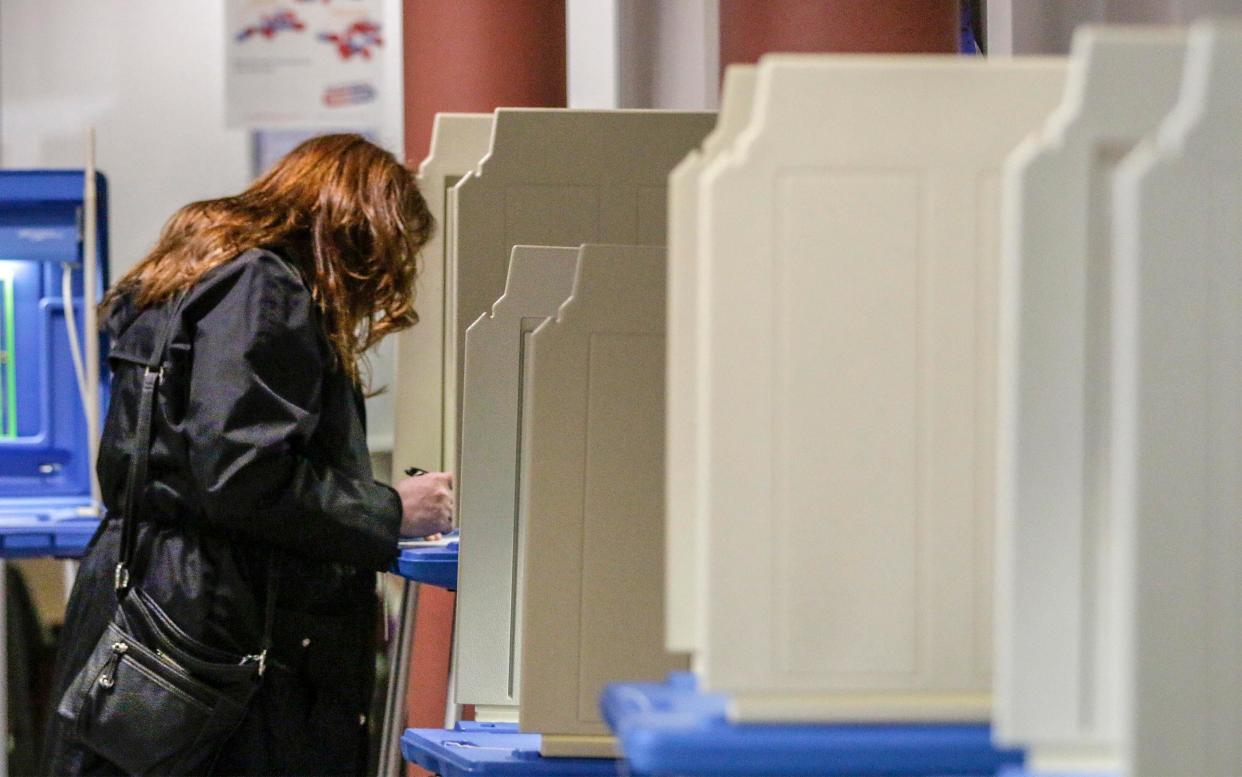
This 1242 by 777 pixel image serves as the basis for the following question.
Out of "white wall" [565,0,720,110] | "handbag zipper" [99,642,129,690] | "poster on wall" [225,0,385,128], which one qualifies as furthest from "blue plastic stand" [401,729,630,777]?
"poster on wall" [225,0,385,128]

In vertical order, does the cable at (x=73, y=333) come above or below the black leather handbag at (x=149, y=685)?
above

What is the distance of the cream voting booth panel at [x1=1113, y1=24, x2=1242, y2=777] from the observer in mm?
810

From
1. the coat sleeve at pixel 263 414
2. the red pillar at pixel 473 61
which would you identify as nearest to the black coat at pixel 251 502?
the coat sleeve at pixel 263 414

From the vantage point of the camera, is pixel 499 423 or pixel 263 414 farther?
pixel 263 414

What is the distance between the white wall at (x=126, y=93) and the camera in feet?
15.7

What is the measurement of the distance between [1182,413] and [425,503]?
60.2 inches

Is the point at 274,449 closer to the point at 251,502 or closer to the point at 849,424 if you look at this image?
→ the point at 251,502

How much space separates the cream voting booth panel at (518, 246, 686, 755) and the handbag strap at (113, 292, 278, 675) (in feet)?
2.63

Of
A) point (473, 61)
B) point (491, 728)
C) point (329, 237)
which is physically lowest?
point (491, 728)

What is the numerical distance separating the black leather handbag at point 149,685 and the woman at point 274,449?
0.06ft

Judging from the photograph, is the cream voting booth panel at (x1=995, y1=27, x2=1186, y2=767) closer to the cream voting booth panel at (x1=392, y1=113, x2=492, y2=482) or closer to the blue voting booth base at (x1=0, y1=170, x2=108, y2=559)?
the cream voting booth panel at (x1=392, y1=113, x2=492, y2=482)

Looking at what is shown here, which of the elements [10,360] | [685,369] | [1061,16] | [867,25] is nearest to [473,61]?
[10,360]

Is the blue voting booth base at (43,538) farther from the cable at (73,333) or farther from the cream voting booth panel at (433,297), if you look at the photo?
the cream voting booth panel at (433,297)

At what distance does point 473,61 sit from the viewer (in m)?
3.45
